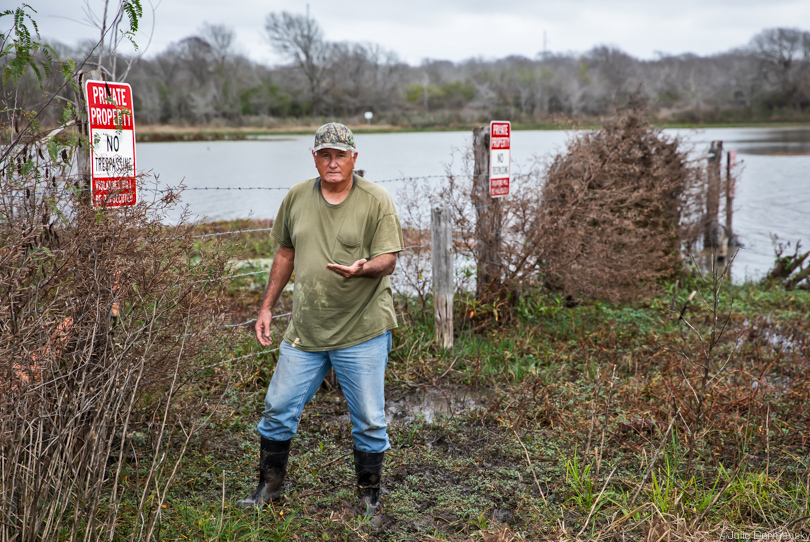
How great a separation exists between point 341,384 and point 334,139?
1232mm

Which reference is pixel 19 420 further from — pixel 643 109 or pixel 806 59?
pixel 806 59

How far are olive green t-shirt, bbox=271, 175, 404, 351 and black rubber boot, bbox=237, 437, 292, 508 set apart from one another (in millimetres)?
560

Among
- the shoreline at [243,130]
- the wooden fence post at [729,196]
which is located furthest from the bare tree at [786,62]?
the wooden fence post at [729,196]

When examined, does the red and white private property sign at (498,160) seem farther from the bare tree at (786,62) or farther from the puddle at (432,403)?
the bare tree at (786,62)

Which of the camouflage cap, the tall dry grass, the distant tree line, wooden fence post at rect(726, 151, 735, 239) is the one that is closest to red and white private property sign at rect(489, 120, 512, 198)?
the tall dry grass

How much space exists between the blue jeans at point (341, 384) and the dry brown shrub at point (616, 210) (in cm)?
364

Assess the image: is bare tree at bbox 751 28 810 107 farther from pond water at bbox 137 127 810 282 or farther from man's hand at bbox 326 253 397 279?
man's hand at bbox 326 253 397 279

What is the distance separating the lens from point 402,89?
75.4 meters

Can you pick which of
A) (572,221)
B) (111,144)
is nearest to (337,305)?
(111,144)

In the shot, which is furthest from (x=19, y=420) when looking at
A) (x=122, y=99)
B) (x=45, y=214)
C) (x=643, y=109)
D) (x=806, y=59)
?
(x=806, y=59)

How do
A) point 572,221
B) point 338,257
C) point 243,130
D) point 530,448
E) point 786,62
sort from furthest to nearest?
1. point 786,62
2. point 243,130
3. point 572,221
4. point 530,448
5. point 338,257

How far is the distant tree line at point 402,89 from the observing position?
5994 centimetres

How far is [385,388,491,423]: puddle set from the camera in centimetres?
500

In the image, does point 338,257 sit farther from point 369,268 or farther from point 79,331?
point 79,331
